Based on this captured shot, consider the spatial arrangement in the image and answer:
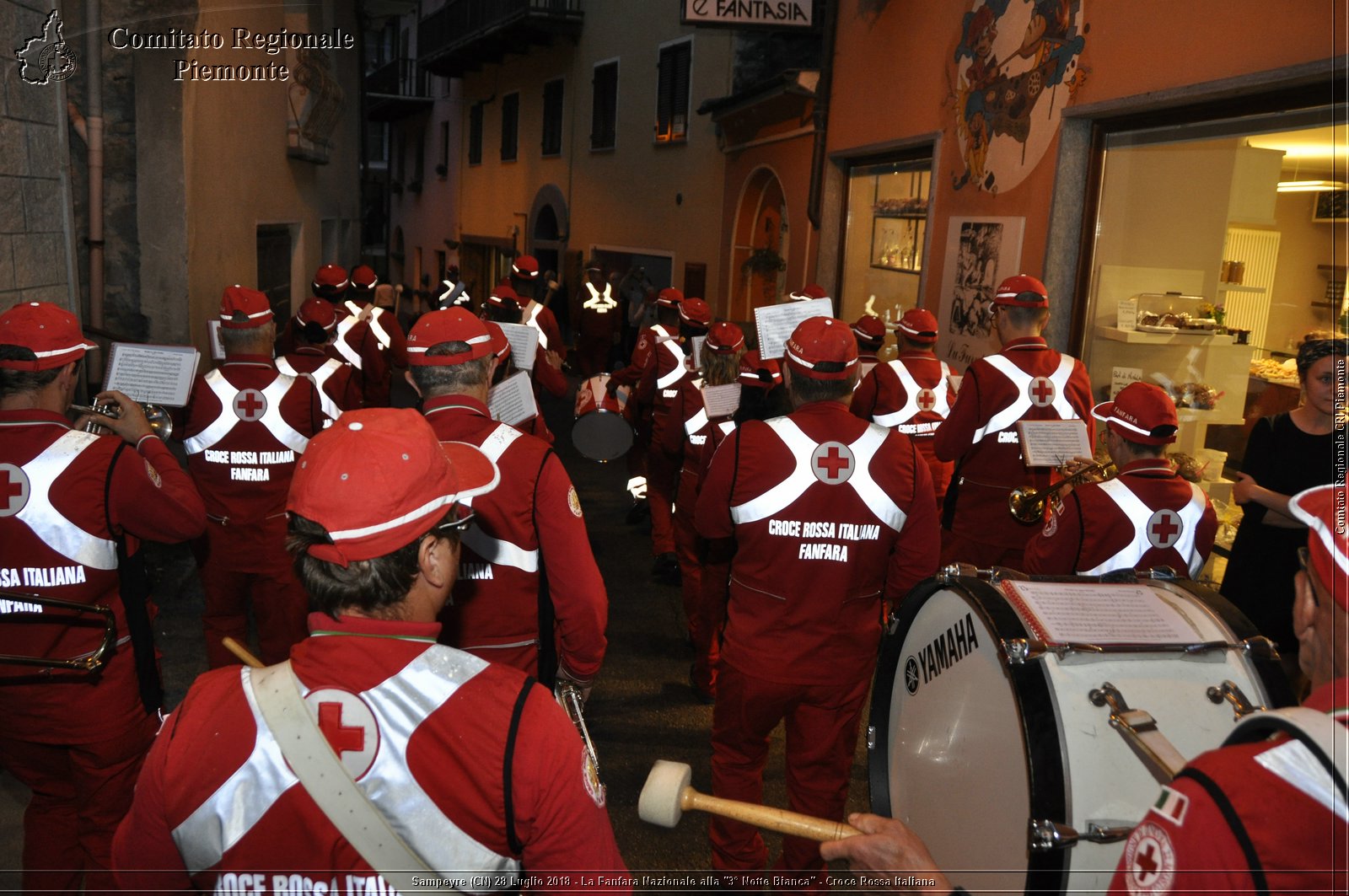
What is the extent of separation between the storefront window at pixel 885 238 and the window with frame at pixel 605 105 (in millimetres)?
10556

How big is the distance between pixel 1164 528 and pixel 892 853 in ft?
7.59

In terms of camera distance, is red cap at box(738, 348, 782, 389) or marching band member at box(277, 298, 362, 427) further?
red cap at box(738, 348, 782, 389)

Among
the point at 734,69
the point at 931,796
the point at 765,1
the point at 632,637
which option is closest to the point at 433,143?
the point at 734,69

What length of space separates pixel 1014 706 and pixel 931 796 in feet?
2.17

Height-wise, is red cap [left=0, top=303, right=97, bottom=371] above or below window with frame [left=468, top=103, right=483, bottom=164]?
below

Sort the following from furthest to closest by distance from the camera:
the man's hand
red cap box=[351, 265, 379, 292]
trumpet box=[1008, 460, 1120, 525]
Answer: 1. red cap box=[351, 265, 379, 292]
2. trumpet box=[1008, 460, 1120, 525]
3. the man's hand

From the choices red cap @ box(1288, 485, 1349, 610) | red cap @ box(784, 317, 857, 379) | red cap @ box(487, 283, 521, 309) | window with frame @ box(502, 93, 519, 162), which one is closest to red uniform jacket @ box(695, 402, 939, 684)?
red cap @ box(784, 317, 857, 379)

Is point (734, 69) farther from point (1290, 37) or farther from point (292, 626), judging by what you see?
point (292, 626)

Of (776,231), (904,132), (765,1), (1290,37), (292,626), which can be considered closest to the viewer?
(1290,37)

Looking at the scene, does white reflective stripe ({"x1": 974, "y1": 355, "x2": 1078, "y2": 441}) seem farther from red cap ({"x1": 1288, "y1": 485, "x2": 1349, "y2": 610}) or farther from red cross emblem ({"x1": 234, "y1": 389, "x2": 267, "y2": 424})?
red cap ({"x1": 1288, "y1": 485, "x2": 1349, "y2": 610})

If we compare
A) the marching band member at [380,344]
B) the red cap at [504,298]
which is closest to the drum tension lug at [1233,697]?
the red cap at [504,298]

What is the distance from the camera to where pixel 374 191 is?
43875mm

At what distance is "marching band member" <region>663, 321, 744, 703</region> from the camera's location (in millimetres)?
5820

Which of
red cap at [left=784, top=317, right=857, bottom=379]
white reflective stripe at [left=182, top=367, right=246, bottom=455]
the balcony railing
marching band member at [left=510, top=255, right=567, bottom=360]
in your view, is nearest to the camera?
red cap at [left=784, top=317, right=857, bottom=379]
